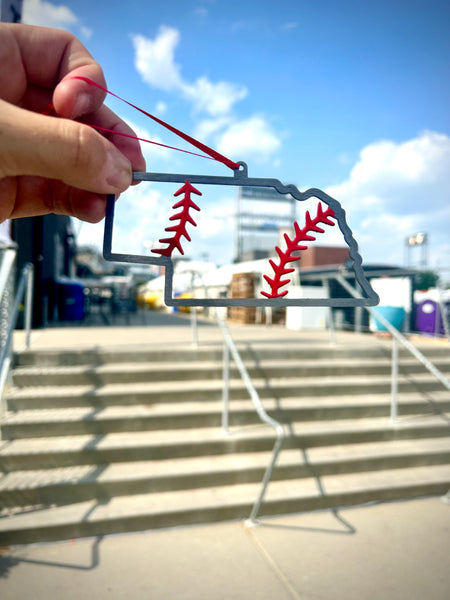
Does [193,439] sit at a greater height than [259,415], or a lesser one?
lesser

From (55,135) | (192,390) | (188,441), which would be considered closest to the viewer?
(55,135)

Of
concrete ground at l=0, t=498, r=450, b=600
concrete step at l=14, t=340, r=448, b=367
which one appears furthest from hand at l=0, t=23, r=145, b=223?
concrete step at l=14, t=340, r=448, b=367

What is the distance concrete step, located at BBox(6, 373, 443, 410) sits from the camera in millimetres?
3816

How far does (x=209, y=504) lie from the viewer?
322cm

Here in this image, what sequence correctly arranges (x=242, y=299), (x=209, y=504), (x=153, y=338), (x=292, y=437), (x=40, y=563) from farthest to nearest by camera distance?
(x=153, y=338), (x=292, y=437), (x=209, y=504), (x=40, y=563), (x=242, y=299)

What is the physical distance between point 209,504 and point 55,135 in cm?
305

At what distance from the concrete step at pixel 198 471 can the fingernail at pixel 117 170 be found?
2.92 m

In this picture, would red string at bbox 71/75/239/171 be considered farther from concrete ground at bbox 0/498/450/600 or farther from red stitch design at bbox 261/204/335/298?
concrete ground at bbox 0/498/450/600

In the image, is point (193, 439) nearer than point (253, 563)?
No

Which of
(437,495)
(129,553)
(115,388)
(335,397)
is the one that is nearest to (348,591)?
(129,553)

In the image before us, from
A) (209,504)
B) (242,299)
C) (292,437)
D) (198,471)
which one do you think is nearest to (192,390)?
(198,471)

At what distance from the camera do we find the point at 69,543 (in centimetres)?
293

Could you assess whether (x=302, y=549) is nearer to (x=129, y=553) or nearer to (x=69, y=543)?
(x=129, y=553)

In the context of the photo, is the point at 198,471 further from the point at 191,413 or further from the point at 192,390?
the point at 192,390
